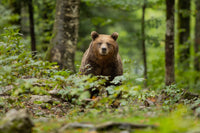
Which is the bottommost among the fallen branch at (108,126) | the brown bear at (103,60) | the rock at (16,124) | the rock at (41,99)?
the rock at (41,99)

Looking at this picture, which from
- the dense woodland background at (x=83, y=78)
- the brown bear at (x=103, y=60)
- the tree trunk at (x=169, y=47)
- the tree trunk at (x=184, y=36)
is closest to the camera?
the dense woodland background at (x=83, y=78)

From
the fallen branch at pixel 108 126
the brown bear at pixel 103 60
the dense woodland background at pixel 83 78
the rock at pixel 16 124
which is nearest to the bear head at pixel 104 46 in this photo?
the brown bear at pixel 103 60

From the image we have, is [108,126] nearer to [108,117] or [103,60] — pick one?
[108,117]

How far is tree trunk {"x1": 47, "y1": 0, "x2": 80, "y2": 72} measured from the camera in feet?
31.6

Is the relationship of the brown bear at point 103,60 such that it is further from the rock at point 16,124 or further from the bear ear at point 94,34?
the rock at point 16,124

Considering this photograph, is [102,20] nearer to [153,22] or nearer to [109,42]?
[153,22]

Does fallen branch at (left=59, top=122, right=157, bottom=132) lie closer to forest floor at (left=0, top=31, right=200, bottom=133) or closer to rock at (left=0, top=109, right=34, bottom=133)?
forest floor at (left=0, top=31, right=200, bottom=133)

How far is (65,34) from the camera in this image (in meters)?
9.75

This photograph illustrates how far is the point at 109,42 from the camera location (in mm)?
7414

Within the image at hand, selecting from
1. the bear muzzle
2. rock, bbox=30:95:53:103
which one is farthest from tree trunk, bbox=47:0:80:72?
the bear muzzle

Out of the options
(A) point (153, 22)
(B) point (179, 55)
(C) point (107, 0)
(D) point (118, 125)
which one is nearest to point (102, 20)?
(C) point (107, 0)

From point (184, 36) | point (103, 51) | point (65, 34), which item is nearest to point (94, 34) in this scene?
point (103, 51)

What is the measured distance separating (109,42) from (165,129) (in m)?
4.40

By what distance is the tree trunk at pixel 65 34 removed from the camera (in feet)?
31.6
